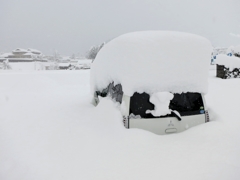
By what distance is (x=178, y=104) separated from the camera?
3.73 m

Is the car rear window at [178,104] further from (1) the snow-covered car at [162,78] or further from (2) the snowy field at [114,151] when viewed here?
(2) the snowy field at [114,151]

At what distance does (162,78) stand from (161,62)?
0.91 ft

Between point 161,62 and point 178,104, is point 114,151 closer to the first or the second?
point 178,104

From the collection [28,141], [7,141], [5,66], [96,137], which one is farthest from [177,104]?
[5,66]

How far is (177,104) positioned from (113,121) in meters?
1.20

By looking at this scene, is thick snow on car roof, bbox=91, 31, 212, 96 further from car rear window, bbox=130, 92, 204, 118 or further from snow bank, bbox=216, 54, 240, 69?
snow bank, bbox=216, 54, 240, 69

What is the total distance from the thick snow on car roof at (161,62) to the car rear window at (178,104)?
0.12m

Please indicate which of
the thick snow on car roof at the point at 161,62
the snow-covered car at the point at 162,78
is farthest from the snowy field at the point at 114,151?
the thick snow on car roof at the point at 161,62

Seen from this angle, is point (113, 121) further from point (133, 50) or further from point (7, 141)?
point (7, 141)

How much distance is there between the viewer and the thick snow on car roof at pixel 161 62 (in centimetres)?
344

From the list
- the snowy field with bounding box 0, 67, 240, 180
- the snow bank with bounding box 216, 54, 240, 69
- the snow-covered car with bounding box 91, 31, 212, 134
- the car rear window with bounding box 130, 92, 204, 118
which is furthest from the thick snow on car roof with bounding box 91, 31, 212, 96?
the snow bank with bounding box 216, 54, 240, 69

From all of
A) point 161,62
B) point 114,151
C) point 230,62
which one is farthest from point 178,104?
point 230,62

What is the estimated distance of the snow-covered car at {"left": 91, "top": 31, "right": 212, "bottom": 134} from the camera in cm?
345

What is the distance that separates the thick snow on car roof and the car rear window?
12cm
